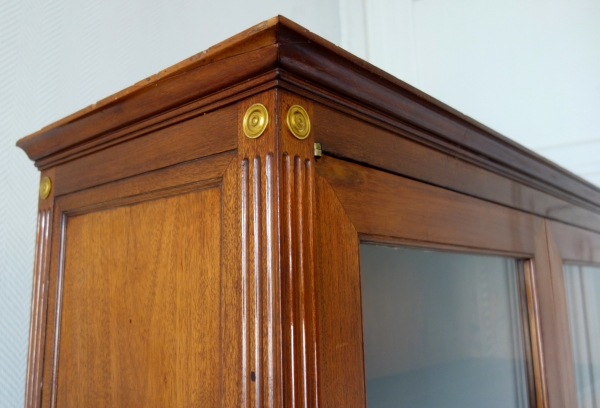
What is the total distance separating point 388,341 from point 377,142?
0.50 feet

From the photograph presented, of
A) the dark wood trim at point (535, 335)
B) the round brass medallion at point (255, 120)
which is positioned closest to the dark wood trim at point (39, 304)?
the round brass medallion at point (255, 120)

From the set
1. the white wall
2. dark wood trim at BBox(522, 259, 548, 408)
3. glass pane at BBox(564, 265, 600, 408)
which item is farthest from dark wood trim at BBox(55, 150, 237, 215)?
the white wall

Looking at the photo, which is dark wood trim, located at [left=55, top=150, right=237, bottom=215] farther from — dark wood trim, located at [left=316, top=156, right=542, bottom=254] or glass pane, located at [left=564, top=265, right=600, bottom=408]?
glass pane, located at [left=564, top=265, right=600, bottom=408]

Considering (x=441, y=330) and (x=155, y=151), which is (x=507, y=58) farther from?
(x=155, y=151)

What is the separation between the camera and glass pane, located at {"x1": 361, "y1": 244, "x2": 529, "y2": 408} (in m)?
0.39

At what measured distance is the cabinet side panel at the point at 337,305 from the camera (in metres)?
0.32

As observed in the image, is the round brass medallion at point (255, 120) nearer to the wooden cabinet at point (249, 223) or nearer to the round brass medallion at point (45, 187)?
the wooden cabinet at point (249, 223)

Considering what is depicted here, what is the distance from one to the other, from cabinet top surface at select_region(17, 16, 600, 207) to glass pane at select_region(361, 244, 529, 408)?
0.36ft

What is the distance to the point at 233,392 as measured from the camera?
0.32 metres

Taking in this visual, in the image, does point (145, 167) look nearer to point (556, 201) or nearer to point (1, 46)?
point (1, 46)

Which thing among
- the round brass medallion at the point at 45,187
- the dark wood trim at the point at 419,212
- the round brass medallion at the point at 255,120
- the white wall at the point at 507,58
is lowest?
the dark wood trim at the point at 419,212

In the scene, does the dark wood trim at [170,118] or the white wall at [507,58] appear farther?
the white wall at [507,58]

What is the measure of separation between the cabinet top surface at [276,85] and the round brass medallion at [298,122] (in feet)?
0.05

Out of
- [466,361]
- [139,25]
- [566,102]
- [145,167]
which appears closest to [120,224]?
[145,167]
